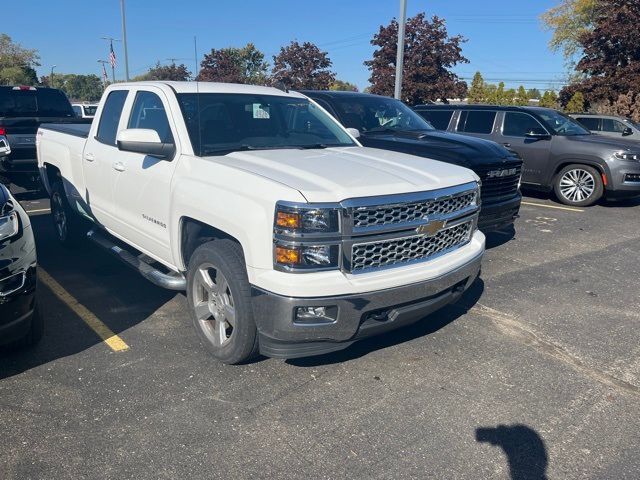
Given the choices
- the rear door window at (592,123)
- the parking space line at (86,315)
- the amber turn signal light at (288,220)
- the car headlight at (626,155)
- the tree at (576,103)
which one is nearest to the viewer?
the amber turn signal light at (288,220)

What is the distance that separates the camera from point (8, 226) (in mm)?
3275

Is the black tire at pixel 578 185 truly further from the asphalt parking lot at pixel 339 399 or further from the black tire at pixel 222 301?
the black tire at pixel 222 301

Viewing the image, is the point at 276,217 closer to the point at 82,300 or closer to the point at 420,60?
the point at 82,300

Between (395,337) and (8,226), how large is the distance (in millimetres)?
2783

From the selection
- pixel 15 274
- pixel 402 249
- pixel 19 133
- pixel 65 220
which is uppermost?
pixel 19 133

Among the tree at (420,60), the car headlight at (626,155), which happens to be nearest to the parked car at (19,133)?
the car headlight at (626,155)

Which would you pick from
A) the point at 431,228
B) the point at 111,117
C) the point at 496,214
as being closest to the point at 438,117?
the point at 496,214

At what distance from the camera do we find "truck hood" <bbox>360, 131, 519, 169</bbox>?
20.2ft

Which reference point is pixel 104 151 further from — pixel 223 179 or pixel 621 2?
pixel 621 2

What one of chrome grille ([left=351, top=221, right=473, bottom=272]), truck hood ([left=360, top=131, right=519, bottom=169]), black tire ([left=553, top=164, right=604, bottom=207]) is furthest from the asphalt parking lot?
black tire ([left=553, top=164, right=604, bottom=207])

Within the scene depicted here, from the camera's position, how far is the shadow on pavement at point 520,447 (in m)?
2.68

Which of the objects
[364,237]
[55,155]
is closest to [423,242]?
[364,237]

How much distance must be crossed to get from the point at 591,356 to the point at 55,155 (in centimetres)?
590

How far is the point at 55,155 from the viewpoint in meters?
6.20
